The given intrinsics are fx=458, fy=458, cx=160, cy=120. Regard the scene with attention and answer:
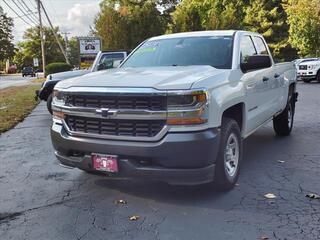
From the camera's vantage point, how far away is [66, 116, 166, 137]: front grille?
462 cm

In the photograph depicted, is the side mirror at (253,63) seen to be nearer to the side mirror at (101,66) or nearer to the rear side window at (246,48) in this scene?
the rear side window at (246,48)

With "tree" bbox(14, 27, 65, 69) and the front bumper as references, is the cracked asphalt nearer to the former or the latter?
the front bumper

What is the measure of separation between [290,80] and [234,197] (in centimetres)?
423

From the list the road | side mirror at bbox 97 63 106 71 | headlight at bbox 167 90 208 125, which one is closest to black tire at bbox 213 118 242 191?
headlight at bbox 167 90 208 125

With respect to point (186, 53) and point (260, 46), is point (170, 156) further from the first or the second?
point (260, 46)

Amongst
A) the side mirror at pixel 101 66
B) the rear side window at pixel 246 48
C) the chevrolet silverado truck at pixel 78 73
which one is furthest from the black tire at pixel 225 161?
the side mirror at pixel 101 66

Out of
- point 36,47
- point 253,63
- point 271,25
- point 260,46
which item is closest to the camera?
point 253,63

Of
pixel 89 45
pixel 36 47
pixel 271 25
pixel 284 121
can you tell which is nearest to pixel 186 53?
pixel 284 121

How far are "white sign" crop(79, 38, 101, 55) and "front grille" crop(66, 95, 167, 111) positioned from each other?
905 inches

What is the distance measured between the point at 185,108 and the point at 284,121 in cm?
465

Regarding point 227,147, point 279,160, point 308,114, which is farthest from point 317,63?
point 227,147

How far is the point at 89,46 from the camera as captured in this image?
2761 cm

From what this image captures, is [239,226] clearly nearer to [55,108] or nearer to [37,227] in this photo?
[37,227]

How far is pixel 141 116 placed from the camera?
4.59 m
